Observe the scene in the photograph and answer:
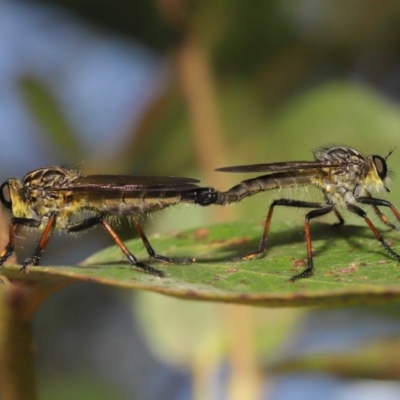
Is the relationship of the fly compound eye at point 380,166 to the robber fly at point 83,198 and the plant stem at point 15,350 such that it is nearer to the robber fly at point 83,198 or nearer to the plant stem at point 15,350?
the robber fly at point 83,198

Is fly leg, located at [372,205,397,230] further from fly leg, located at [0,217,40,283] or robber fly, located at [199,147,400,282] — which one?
fly leg, located at [0,217,40,283]

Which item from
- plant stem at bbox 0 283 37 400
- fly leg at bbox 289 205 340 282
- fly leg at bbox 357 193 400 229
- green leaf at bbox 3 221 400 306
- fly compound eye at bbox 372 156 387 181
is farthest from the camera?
fly compound eye at bbox 372 156 387 181

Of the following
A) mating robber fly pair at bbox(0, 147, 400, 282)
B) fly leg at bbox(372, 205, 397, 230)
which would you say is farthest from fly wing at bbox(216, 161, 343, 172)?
fly leg at bbox(372, 205, 397, 230)

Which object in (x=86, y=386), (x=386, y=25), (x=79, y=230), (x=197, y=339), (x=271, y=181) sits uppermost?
(x=386, y=25)

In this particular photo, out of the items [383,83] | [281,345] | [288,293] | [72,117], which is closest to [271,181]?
[281,345]

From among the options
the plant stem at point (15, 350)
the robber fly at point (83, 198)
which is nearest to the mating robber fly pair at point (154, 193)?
the robber fly at point (83, 198)

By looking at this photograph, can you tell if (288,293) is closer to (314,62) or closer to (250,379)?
(250,379)
